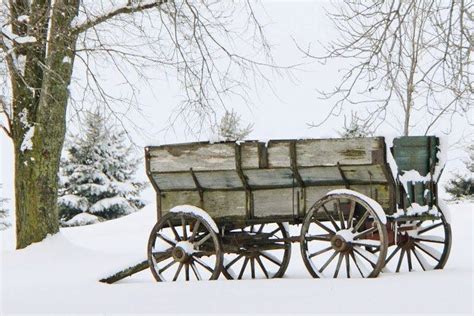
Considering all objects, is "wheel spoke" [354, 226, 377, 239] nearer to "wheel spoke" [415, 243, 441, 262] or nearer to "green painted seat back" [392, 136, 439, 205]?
"green painted seat back" [392, 136, 439, 205]

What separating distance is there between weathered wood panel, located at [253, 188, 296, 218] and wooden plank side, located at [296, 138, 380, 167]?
569 millimetres

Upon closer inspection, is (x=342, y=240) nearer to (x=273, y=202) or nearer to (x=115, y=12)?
(x=273, y=202)

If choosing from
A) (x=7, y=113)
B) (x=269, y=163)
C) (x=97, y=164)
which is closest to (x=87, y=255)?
(x=7, y=113)

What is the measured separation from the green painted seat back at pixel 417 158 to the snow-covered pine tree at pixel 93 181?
19321 millimetres

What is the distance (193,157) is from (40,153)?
5270 millimetres

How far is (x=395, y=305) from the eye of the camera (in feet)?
18.6

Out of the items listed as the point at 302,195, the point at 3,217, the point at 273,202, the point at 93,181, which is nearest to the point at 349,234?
the point at 302,195

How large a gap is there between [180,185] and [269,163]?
140cm

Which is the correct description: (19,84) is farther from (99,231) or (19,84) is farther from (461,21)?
(461,21)

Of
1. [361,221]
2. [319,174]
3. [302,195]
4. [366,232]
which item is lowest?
[366,232]

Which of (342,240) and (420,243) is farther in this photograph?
(420,243)

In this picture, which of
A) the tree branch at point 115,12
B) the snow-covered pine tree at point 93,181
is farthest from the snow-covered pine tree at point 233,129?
the tree branch at point 115,12

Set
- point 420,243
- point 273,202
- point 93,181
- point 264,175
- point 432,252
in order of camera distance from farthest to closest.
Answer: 1. point 93,181
2. point 420,243
3. point 432,252
4. point 273,202
5. point 264,175

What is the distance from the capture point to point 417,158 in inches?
314
